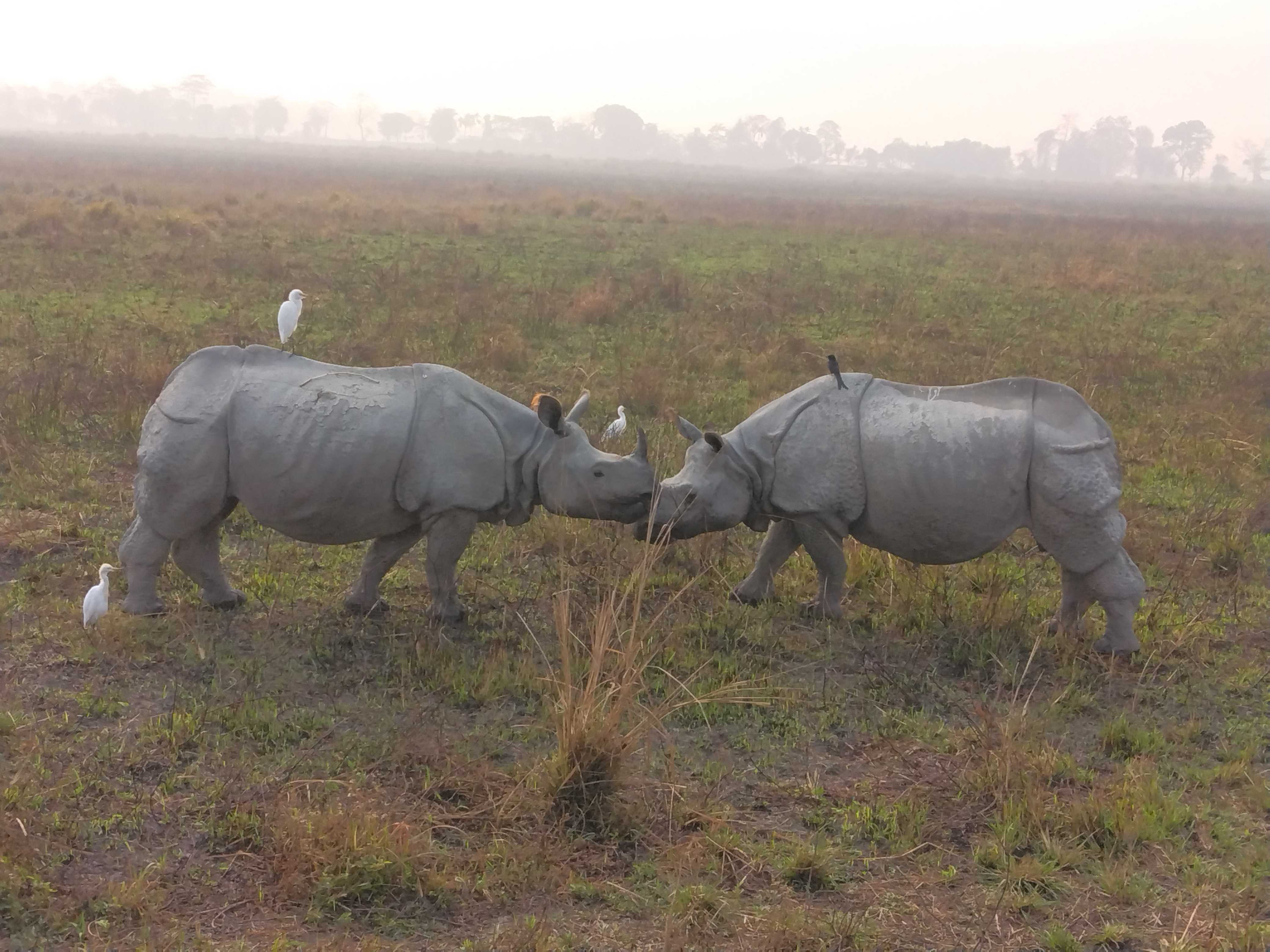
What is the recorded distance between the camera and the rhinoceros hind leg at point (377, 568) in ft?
19.6

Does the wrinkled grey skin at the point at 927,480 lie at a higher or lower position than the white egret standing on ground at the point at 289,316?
lower

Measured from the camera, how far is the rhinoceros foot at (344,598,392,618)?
6.06 metres

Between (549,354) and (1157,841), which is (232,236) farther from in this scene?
(1157,841)

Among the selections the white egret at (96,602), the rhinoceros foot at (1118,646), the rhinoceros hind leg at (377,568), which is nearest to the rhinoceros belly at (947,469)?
the rhinoceros foot at (1118,646)

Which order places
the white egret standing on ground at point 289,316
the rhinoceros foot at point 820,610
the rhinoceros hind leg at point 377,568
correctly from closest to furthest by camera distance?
the rhinoceros hind leg at point 377,568 < the rhinoceros foot at point 820,610 < the white egret standing on ground at point 289,316

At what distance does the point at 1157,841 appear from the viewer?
4.31 meters

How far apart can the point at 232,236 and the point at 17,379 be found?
402 inches

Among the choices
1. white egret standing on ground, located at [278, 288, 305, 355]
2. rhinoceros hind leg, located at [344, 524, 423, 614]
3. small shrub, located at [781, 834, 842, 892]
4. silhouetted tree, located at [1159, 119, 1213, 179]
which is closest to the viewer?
small shrub, located at [781, 834, 842, 892]

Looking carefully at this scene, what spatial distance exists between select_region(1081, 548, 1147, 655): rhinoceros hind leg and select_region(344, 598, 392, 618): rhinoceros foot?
11.8 ft

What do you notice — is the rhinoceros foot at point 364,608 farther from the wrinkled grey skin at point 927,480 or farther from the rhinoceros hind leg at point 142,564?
the wrinkled grey skin at point 927,480

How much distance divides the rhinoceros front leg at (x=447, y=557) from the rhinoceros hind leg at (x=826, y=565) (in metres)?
1.72

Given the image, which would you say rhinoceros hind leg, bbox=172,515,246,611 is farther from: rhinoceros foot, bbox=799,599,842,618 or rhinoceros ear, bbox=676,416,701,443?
rhinoceros foot, bbox=799,599,842,618

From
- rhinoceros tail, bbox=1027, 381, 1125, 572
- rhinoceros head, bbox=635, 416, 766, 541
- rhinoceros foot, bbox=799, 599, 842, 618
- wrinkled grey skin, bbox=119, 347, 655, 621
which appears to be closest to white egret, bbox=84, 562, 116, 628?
wrinkled grey skin, bbox=119, 347, 655, 621

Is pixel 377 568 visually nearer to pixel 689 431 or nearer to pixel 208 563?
pixel 208 563
